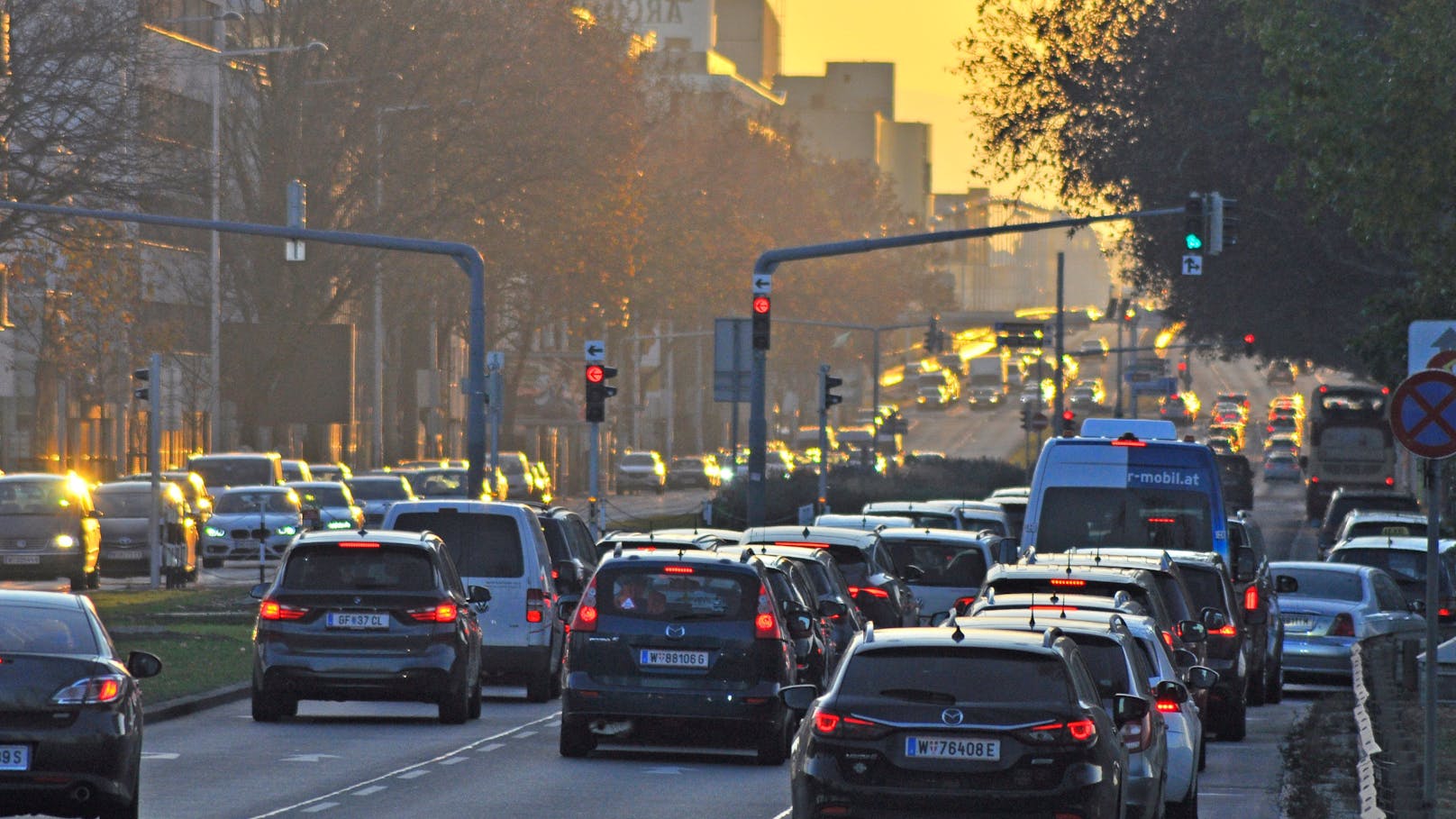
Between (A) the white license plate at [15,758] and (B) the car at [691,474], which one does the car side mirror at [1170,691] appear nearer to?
(A) the white license plate at [15,758]

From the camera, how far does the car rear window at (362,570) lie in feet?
69.2

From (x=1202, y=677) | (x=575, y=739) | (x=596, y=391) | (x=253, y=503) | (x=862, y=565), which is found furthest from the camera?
(x=253, y=503)

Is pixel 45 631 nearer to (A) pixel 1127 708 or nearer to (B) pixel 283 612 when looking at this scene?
(A) pixel 1127 708

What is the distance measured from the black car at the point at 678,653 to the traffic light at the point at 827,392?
29.9 metres

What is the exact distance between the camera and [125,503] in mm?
43375

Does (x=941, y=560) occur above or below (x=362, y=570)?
below

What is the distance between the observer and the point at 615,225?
247 ft

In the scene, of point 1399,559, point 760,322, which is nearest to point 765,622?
point 1399,559

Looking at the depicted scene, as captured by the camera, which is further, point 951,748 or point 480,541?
point 480,541

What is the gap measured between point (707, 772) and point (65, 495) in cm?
2286

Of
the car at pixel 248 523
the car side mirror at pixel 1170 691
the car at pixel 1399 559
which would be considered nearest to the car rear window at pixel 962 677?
the car side mirror at pixel 1170 691

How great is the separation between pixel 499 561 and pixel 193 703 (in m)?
3.07

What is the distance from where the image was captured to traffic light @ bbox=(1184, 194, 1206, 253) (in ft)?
123

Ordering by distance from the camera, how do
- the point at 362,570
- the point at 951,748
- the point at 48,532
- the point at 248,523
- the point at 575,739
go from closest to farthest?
the point at 951,748 < the point at 575,739 < the point at 362,570 < the point at 48,532 < the point at 248,523
